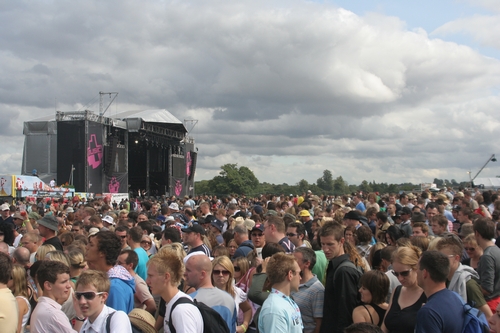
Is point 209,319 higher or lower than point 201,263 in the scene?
lower

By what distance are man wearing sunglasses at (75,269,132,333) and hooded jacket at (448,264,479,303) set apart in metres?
2.48

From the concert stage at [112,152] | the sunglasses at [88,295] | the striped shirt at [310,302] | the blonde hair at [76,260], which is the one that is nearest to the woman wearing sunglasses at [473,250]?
the striped shirt at [310,302]

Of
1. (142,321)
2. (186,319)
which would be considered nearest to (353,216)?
(142,321)

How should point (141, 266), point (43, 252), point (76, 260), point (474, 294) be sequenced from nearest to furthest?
point (474, 294), point (76, 260), point (43, 252), point (141, 266)

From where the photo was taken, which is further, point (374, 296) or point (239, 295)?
point (239, 295)

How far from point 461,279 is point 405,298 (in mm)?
650

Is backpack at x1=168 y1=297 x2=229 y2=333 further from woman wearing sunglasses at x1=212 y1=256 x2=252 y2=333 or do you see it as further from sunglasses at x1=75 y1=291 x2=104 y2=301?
woman wearing sunglasses at x1=212 y1=256 x2=252 y2=333

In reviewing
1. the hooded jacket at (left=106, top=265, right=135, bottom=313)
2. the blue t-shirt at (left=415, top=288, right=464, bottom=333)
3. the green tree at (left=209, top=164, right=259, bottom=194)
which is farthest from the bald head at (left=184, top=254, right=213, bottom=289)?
the green tree at (left=209, top=164, right=259, bottom=194)

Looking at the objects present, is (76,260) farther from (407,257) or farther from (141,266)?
(407,257)

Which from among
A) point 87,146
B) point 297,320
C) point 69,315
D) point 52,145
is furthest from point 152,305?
point 52,145

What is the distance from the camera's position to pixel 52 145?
3331cm

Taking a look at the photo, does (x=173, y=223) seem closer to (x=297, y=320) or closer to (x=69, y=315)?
(x=69, y=315)

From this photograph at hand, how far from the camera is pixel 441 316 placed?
8.79 ft

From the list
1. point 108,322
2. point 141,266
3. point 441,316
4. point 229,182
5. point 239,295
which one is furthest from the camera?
point 229,182
